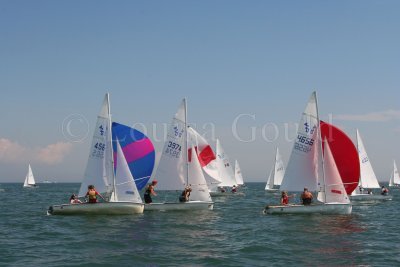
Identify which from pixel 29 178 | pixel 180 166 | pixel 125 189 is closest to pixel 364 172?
pixel 180 166

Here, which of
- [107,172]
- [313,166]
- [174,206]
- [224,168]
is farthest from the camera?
[224,168]

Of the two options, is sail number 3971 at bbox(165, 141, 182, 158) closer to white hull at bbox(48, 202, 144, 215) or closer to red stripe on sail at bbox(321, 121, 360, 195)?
white hull at bbox(48, 202, 144, 215)

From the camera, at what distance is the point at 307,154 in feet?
96.2

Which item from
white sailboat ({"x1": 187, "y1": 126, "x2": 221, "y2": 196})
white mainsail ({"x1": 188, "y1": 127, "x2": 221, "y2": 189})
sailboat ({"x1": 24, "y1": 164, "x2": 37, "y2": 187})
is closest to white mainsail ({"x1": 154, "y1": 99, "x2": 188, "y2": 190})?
white mainsail ({"x1": 188, "y1": 127, "x2": 221, "y2": 189})

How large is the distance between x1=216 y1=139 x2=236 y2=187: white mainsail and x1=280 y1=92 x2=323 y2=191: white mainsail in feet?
88.5

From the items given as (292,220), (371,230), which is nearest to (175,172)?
(292,220)

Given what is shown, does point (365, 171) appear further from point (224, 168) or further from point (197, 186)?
point (197, 186)

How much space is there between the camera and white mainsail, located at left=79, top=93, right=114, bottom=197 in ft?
94.7

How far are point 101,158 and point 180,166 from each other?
530 centimetres

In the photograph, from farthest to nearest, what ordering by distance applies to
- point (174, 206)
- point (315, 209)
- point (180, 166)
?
point (180, 166)
point (174, 206)
point (315, 209)

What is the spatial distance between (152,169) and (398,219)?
14806 mm

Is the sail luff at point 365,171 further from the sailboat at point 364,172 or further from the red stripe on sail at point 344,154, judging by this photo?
the red stripe on sail at point 344,154

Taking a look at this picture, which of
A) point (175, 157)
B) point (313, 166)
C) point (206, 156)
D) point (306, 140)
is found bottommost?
point (313, 166)

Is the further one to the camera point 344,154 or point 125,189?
point 344,154
